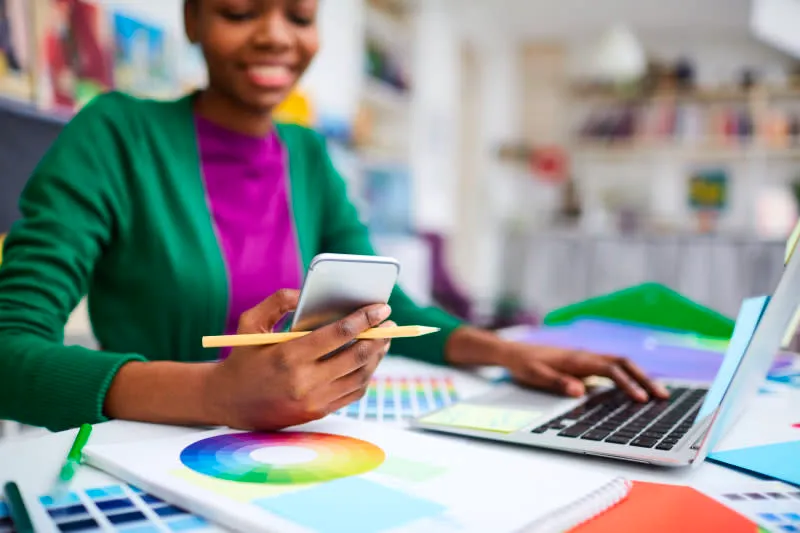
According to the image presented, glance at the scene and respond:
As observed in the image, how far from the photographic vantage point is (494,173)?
6051 millimetres

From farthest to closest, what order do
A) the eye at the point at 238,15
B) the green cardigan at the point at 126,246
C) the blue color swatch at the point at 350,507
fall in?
the eye at the point at 238,15
the green cardigan at the point at 126,246
the blue color swatch at the point at 350,507

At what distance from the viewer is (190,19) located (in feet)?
3.18

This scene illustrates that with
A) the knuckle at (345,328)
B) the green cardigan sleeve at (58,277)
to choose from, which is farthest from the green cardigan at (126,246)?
the knuckle at (345,328)

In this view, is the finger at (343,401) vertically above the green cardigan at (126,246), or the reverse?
the green cardigan at (126,246)

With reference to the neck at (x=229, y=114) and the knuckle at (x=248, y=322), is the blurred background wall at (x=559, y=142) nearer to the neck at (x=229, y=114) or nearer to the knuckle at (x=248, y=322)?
the neck at (x=229, y=114)

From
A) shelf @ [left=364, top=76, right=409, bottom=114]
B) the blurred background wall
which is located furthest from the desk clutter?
shelf @ [left=364, top=76, right=409, bottom=114]

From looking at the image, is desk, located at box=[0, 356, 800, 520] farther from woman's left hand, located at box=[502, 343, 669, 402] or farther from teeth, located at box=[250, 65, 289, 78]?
teeth, located at box=[250, 65, 289, 78]

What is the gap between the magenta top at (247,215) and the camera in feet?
3.24

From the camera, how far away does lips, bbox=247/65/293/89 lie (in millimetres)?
936

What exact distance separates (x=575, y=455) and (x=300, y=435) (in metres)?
0.23

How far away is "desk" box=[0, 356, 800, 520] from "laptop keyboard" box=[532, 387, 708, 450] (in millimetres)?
33

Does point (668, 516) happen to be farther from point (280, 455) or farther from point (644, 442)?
point (280, 455)

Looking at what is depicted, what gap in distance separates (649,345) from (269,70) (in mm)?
755

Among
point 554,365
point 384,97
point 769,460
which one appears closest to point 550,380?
point 554,365
